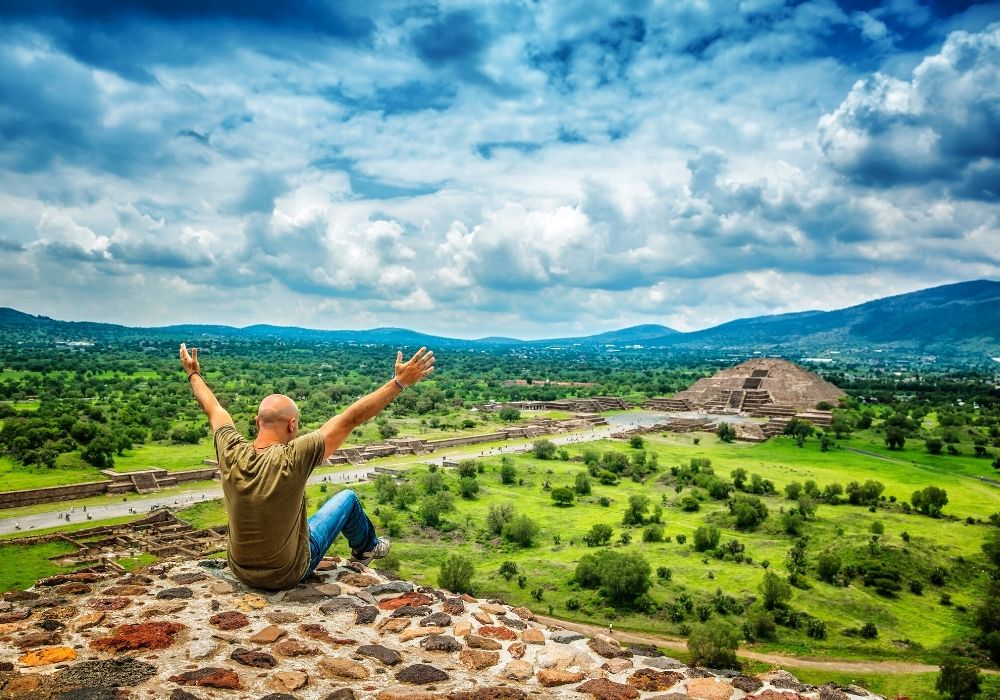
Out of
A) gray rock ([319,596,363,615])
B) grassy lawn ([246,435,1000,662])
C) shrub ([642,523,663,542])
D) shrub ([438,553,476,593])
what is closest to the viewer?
gray rock ([319,596,363,615])

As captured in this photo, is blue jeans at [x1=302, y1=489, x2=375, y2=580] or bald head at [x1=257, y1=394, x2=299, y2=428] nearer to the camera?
bald head at [x1=257, y1=394, x2=299, y2=428]

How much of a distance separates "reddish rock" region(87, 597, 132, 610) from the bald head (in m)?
1.89

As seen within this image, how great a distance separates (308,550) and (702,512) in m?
36.9

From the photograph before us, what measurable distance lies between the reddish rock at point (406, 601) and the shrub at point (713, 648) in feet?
51.8

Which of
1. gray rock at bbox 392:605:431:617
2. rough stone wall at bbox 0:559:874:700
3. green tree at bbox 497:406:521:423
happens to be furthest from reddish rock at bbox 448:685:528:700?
green tree at bbox 497:406:521:423

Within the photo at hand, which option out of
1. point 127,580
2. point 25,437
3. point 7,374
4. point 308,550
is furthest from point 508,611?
point 7,374

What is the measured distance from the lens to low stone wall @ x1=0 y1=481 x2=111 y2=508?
108 feet

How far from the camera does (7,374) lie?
321 ft

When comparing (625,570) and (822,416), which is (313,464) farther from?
→ (822,416)

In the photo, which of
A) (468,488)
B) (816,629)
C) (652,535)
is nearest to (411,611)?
(816,629)

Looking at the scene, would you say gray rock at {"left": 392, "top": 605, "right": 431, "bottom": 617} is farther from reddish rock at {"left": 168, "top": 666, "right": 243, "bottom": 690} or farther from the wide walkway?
the wide walkway

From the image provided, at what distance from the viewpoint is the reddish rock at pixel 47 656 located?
4129 millimetres

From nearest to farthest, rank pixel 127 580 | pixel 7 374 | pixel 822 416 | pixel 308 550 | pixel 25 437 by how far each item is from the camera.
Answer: pixel 308 550 → pixel 127 580 → pixel 25 437 → pixel 822 416 → pixel 7 374

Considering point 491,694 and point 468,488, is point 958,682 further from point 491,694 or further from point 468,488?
point 468,488
